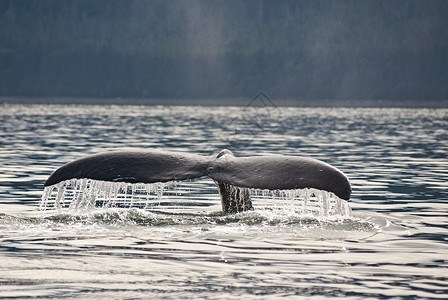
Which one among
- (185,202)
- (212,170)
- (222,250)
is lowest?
(185,202)

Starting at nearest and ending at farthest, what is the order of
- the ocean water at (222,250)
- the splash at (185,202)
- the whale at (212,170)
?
the ocean water at (222,250) → the whale at (212,170) → the splash at (185,202)

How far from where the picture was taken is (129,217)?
11008mm

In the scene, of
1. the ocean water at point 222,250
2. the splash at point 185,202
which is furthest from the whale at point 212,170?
the splash at point 185,202

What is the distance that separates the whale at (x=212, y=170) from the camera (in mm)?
8688

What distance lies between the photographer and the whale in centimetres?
869

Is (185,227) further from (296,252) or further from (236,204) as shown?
(296,252)

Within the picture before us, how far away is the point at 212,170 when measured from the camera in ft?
29.9

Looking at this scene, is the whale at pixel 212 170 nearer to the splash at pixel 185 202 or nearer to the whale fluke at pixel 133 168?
the whale fluke at pixel 133 168

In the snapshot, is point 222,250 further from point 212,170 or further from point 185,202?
point 185,202

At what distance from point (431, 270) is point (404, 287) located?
82 cm

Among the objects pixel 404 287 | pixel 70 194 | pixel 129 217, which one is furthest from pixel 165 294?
pixel 70 194

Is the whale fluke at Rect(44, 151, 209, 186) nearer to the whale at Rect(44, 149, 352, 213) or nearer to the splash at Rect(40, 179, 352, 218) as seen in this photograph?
the whale at Rect(44, 149, 352, 213)

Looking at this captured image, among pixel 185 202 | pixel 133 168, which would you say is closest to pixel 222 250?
pixel 133 168

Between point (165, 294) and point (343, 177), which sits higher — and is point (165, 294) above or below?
below
